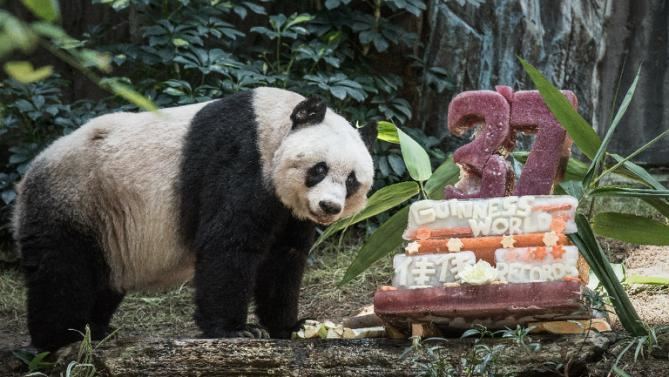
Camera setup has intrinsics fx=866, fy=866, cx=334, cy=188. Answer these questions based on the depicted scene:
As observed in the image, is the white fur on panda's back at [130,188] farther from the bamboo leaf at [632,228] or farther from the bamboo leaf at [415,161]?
the bamboo leaf at [632,228]

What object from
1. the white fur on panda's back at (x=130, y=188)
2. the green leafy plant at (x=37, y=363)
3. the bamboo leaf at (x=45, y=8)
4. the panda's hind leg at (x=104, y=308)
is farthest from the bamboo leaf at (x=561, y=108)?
the bamboo leaf at (x=45, y=8)

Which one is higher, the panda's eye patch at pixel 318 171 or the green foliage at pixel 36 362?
the panda's eye patch at pixel 318 171

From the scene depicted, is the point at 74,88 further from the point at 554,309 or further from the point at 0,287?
the point at 554,309

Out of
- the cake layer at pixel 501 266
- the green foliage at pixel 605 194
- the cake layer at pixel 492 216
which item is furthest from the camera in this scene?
the green foliage at pixel 605 194

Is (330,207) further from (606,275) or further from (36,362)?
(36,362)

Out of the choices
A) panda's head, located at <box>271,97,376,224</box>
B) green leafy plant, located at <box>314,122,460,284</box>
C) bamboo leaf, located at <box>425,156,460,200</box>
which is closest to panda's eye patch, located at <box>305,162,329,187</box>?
panda's head, located at <box>271,97,376,224</box>

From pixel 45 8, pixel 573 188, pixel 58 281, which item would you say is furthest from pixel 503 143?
pixel 45 8

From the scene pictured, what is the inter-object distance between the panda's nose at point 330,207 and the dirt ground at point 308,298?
74.9 inches

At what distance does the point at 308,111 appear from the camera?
4.82 meters

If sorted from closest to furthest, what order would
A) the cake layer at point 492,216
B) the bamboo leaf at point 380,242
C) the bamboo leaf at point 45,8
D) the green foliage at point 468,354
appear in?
the bamboo leaf at point 45,8, the green foliage at point 468,354, the cake layer at point 492,216, the bamboo leaf at point 380,242

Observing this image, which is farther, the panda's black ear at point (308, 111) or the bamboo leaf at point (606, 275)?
the panda's black ear at point (308, 111)

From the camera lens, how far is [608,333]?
154 inches

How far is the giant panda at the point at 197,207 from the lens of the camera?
4.64 metres

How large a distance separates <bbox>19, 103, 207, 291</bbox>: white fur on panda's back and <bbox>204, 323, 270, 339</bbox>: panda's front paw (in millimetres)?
739
